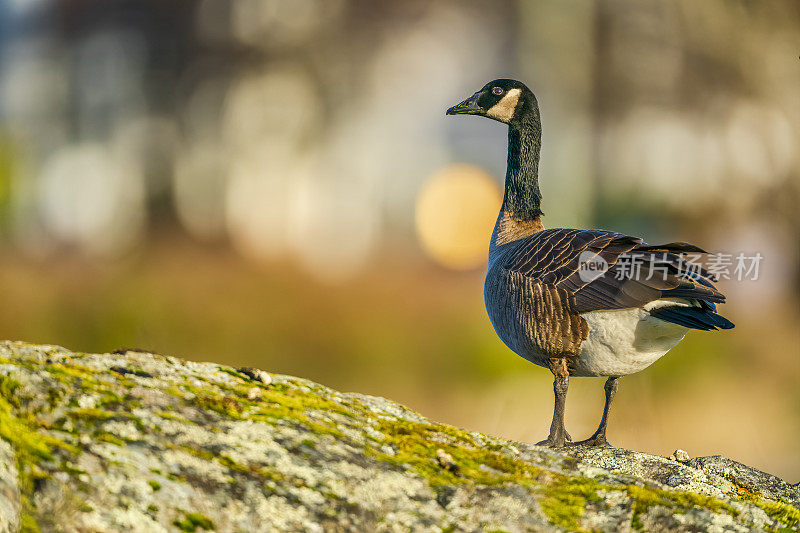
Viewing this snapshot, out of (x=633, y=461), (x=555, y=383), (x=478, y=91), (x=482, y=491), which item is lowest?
(x=482, y=491)

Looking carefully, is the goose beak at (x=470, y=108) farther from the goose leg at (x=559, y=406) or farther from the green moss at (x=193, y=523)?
the green moss at (x=193, y=523)

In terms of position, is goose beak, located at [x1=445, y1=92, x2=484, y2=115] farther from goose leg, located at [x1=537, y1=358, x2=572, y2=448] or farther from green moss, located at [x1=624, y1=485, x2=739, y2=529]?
green moss, located at [x1=624, y1=485, x2=739, y2=529]

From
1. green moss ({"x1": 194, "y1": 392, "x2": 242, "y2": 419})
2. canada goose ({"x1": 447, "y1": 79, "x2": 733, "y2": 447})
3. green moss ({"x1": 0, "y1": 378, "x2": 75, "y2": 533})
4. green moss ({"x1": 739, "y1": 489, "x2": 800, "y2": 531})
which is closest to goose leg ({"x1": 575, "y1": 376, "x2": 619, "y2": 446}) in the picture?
canada goose ({"x1": 447, "y1": 79, "x2": 733, "y2": 447})

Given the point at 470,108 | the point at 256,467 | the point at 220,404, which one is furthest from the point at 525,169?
the point at 256,467

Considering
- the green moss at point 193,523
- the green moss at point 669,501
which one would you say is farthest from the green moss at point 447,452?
the green moss at point 193,523

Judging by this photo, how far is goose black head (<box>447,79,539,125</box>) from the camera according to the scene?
25.0ft

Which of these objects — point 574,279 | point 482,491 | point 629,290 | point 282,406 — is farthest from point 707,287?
point 282,406

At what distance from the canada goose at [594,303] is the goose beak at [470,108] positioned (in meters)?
1.94

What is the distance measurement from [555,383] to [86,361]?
3950mm

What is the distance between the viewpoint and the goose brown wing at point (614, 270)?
5297 millimetres

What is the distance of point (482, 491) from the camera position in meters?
2.96

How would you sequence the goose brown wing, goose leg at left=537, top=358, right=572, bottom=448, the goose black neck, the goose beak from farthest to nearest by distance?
1. the goose beak
2. the goose black neck
3. goose leg at left=537, top=358, right=572, bottom=448
4. the goose brown wing

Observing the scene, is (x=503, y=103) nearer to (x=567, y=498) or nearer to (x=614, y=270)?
(x=614, y=270)

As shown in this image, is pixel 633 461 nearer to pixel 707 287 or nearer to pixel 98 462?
pixel 707 287
